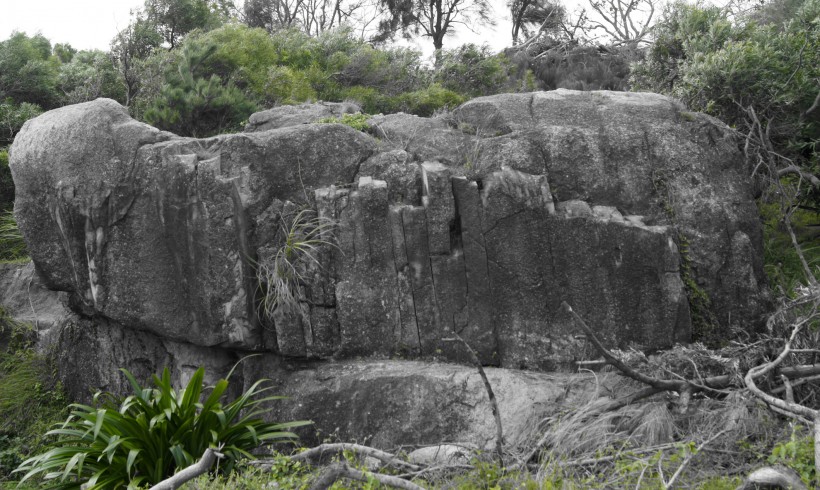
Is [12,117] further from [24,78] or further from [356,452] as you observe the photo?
[356,452]

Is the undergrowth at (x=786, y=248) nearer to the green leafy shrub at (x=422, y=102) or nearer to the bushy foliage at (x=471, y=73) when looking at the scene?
the green leafy shrub at (x=422, y=102)

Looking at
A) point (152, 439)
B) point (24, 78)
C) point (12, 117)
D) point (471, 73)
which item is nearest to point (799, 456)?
point (152, 439)

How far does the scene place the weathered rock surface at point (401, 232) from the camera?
6875 millimetres

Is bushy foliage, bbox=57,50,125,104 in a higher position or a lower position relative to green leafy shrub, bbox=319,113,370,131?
higher

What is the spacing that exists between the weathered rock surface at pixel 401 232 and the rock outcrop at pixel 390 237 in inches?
0.6

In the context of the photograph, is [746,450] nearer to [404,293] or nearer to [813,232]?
[404,293]

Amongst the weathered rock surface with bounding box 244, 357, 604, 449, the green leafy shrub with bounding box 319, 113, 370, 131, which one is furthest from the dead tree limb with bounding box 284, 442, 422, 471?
the green leafy shrub with bounding box 319, 113, 370, 131

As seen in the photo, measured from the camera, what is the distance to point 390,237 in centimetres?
703

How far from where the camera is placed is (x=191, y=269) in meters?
7.12

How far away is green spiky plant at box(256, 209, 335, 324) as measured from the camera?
22.9 ft

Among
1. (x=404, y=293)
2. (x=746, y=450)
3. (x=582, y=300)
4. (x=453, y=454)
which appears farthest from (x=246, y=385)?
(x=746, y=450)

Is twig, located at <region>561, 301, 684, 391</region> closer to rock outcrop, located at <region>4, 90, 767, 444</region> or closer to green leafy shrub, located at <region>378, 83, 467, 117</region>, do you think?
rock outcrop, located at <region>4, 90, 767, 444</region>

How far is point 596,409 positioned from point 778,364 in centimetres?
155

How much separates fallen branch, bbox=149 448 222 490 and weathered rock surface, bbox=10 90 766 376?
1.76 metres
